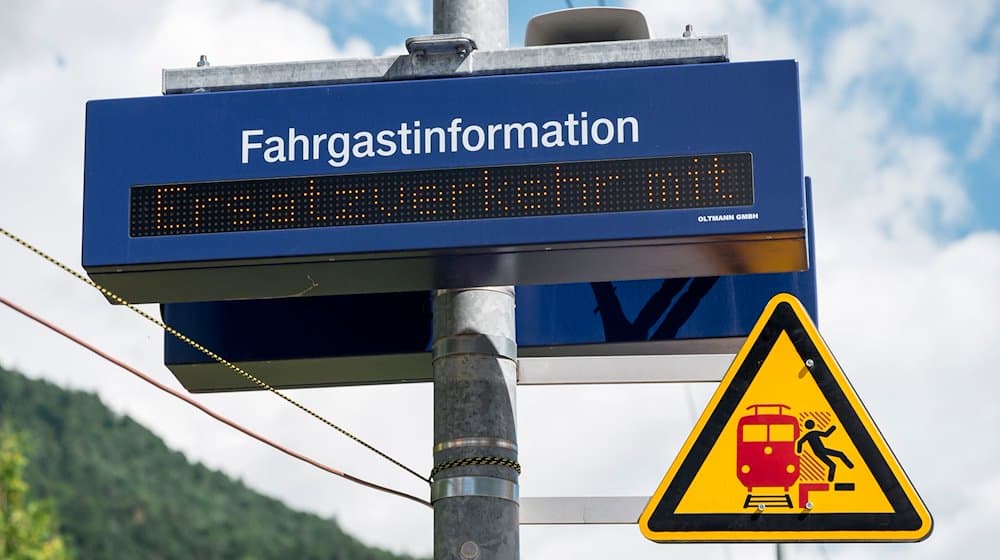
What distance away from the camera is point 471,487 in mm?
6277

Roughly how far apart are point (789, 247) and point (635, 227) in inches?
21.7

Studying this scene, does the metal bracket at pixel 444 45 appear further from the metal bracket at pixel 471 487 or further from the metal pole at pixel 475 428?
the metal bracket at pixel 471 487

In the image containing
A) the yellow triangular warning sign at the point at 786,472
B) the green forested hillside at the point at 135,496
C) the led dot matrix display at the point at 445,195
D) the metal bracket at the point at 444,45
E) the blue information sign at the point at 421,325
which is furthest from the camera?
the green forested hillside at the point at 135,496

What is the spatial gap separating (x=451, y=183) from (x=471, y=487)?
1.10 meters

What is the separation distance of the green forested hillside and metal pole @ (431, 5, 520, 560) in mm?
45747

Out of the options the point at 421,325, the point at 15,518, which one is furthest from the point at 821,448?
the point at 15,518

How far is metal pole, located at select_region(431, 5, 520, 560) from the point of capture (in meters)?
6.27

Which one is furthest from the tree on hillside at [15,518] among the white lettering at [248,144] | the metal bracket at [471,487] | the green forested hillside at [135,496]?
the green forested hillside at [135,496]

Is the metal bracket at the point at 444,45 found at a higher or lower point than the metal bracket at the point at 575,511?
higher

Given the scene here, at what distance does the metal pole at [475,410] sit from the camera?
627 cm

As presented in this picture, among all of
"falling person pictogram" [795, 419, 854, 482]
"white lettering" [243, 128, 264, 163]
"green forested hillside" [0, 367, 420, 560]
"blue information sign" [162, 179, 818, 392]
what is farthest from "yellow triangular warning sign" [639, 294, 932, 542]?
"green forested hillside" [0, 367, 420, 560]

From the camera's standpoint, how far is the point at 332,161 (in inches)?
258

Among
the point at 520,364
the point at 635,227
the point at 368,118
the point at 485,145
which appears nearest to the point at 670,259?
the point at 635,227

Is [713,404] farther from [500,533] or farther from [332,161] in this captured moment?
[332,161]
